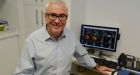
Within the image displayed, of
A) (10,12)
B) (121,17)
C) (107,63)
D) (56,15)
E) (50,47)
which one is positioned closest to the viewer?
(56,15)

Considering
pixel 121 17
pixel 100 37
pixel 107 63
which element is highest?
pixel 121 17

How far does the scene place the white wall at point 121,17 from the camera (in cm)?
242

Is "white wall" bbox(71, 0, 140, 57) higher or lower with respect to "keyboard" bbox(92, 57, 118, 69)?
higher

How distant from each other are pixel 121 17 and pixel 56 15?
1186 millimetres

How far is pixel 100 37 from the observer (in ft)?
8.33

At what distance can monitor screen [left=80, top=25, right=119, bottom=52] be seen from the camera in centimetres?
247

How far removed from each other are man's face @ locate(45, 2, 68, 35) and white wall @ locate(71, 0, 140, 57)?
91cm

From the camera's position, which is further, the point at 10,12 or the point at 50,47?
the point at 10,12

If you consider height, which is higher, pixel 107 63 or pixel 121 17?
pixel 121 17

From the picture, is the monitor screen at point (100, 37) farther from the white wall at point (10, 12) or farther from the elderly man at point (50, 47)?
the white wall at point (10, 12)

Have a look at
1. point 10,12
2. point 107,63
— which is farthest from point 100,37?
point 10,12

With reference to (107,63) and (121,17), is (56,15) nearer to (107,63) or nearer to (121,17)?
(107,63)

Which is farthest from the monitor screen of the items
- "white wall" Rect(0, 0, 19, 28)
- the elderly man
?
"white wall" Rect(0, 0, 19, 28)

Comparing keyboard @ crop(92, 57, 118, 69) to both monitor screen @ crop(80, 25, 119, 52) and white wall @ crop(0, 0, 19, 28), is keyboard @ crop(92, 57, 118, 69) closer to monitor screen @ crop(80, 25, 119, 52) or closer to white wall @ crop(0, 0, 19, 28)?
monitor screen @ crop(80, 25, 119, 52)
